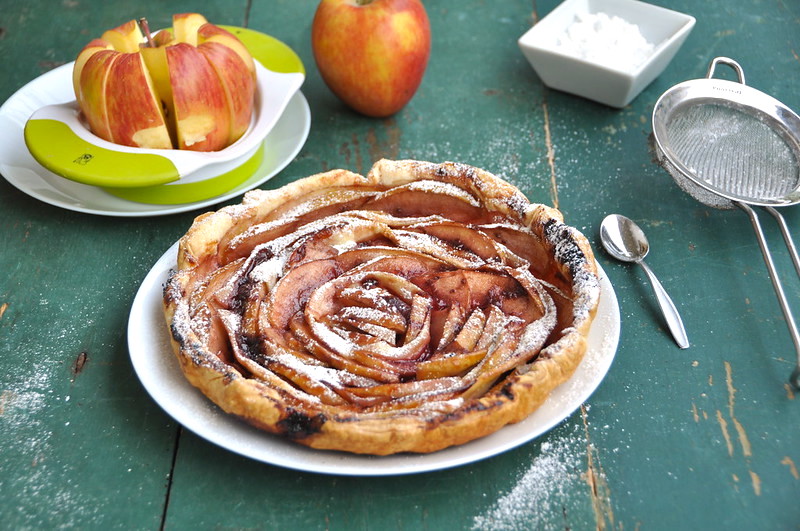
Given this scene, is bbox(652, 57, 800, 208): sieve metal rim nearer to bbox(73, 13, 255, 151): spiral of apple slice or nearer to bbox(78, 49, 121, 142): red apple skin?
bbox(73, 13, 255, 151): spiral of apple slice

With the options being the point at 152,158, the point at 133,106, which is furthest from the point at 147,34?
the point at 152,158

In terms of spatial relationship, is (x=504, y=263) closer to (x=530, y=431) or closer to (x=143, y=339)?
(x=530, y=431)

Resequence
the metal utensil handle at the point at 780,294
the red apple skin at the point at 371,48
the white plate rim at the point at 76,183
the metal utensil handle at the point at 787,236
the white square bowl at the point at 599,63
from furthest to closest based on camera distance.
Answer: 1. the white square bowl at the point at 599,63
2. the red apple skin at the point at 371,48
3. the white plate rim at the point at 76,183
4. the metal utensil handle at the point at 787,236
5. the metal utensil handle at the point at 780,294

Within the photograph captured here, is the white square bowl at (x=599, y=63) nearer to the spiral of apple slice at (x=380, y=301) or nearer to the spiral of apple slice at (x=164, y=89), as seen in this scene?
the spiral of apple slice at (x=380, y=301)

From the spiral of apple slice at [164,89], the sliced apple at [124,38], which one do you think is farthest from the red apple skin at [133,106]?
the sliced apple at [124,38]

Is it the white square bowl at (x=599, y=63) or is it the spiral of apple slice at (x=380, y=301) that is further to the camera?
the white square bowl at (x=599, y=63)

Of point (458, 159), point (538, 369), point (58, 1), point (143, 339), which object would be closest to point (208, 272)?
point (143, 339)
